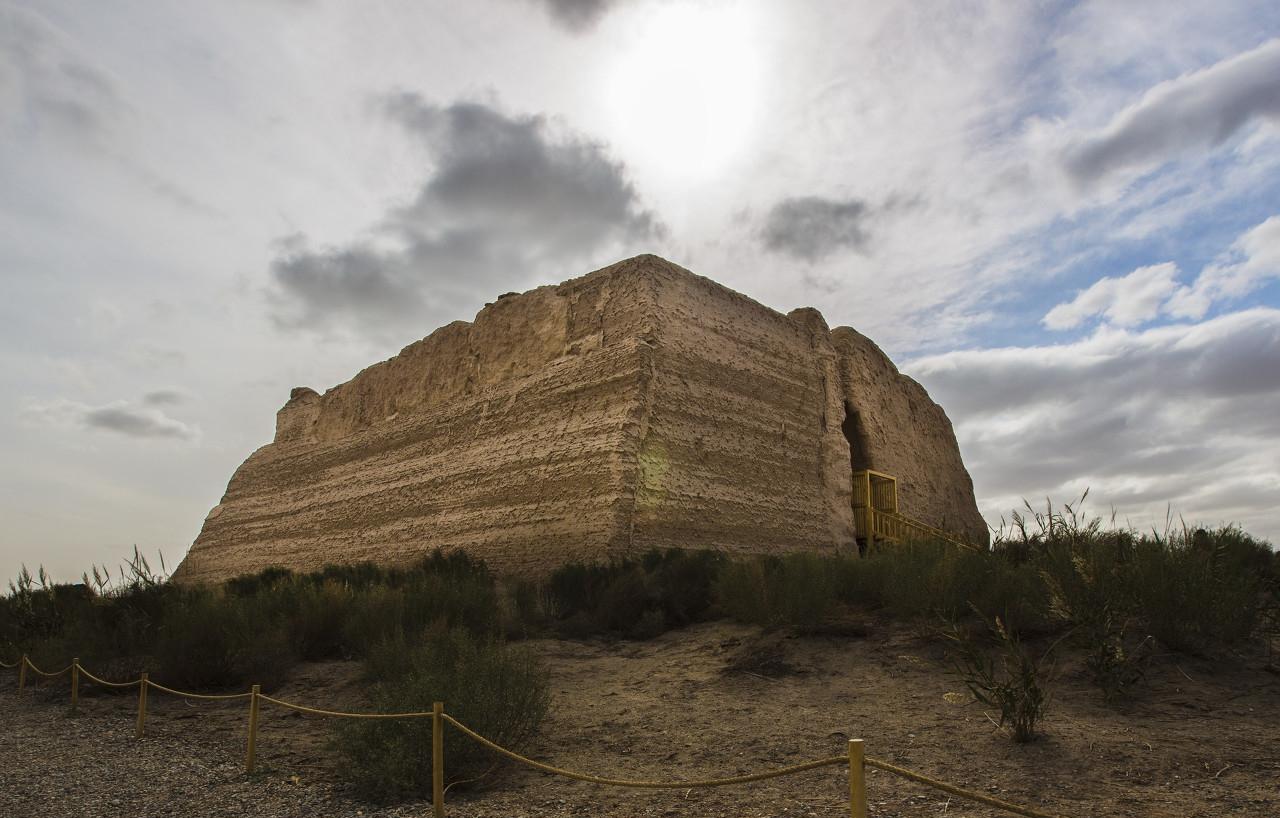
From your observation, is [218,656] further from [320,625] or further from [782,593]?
[782,593]

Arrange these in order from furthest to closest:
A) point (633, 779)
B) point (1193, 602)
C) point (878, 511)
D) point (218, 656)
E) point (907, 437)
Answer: point (907, 437)
point (878, 511)
point (218, 656)
point (1193, 602)
point (633, 779)

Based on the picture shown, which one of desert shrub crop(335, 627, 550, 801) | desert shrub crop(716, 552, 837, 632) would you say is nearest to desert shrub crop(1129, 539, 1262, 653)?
desert shrub crop(716, 552, 837, 632)

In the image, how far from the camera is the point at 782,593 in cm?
900

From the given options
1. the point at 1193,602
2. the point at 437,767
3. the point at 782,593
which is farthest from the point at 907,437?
the point at 437,767

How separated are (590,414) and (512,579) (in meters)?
3.15

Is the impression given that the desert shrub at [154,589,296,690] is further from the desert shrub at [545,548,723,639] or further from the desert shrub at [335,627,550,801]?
the desert shrub at [545,548,723,639]

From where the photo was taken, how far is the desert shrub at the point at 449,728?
212 inches

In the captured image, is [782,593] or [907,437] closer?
[782,593]

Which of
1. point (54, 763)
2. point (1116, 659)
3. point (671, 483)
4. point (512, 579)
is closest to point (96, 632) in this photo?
point (54, 763)

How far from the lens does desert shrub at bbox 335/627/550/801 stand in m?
5.38

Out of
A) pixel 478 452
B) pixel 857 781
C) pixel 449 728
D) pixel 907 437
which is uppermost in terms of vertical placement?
pixel 907 437

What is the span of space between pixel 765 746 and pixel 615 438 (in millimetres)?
8848

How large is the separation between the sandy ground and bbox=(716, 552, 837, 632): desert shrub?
0.34m

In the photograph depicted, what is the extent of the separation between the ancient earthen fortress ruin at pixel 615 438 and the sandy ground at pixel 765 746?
20.3ft
